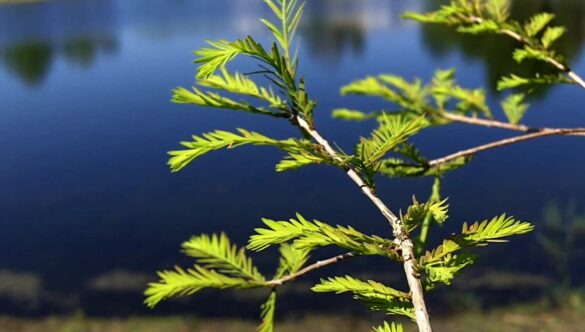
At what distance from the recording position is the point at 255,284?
673 mm

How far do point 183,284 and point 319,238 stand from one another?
0.17 metres

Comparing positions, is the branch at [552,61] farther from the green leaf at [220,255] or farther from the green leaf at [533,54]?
the green leaf at [220,255]

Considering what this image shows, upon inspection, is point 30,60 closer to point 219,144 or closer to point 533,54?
point 533,54

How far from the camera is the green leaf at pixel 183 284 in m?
0.61

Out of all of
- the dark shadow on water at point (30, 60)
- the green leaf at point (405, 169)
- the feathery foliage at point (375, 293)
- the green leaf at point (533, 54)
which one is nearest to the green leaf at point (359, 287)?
the feathery foliage at point (375, 293)

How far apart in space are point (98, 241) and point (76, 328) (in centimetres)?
170

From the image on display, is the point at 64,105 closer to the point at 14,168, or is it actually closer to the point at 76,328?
the point at 14,168

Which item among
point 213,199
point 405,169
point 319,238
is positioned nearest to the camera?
point 319,238

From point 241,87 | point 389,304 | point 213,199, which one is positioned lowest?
point 389,304

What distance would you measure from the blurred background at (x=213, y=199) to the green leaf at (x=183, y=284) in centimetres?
425

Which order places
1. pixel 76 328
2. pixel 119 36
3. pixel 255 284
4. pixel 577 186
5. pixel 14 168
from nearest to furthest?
pixel 255 284 → pixel 76 328 → pixel 577 186 → pixel 14 168 → pixel 119 36

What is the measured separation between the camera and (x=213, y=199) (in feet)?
29.3

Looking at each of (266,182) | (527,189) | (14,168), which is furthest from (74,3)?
(527,189)

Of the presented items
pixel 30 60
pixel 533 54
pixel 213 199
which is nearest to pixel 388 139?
pixel 533 54
